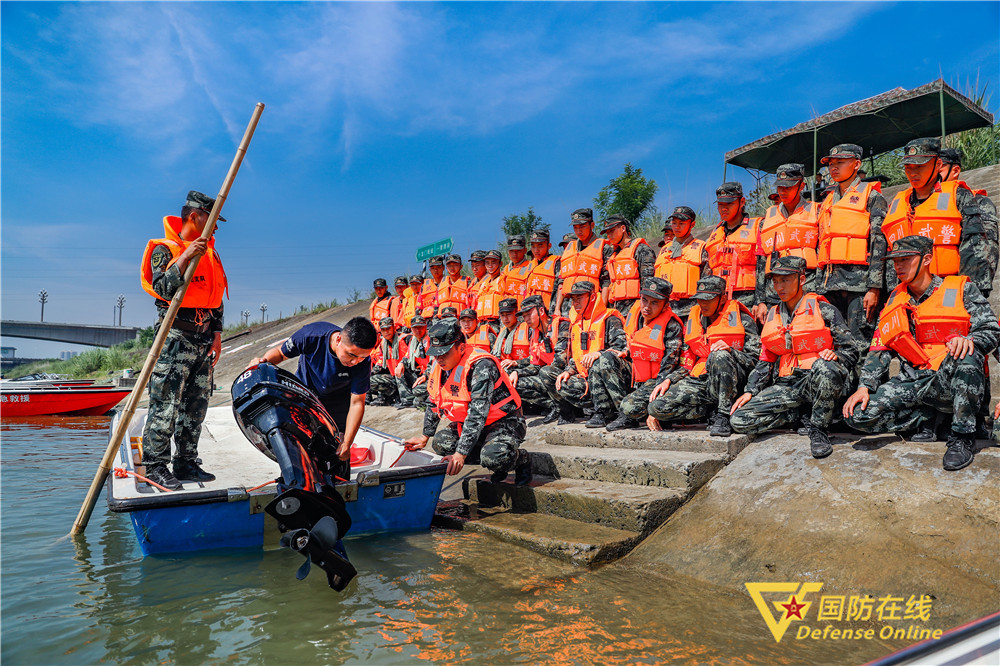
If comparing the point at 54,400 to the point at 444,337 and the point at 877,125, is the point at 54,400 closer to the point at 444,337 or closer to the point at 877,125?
the point at 444,337

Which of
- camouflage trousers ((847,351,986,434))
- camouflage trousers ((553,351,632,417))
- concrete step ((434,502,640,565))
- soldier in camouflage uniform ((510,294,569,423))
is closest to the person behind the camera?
camouflage trousers ((847,351,986,434))

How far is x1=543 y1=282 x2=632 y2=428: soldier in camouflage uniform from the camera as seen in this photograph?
6.34m

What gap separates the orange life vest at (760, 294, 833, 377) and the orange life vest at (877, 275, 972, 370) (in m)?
0.45

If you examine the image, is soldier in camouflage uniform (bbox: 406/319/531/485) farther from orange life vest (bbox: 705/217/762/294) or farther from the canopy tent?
the canopy tent

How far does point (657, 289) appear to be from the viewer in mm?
6055

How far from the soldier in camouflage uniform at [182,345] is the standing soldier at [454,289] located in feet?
19.9

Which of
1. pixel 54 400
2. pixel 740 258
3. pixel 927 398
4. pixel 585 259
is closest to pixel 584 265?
pixel 585 259

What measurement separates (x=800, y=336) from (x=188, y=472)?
4.89 metres

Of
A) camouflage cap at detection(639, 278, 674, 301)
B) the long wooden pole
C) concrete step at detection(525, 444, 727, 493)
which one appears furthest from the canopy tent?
the long wooden pole

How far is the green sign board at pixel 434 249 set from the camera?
41.0 feet

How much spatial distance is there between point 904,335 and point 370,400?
8848 mm

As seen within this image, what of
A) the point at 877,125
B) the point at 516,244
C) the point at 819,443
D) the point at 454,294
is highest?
the point at 877,125

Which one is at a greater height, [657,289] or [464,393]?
[657,289]

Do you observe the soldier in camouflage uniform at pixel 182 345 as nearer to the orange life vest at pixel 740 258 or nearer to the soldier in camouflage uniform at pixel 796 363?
the soldier in camouflage uniform at pixel 796 363
